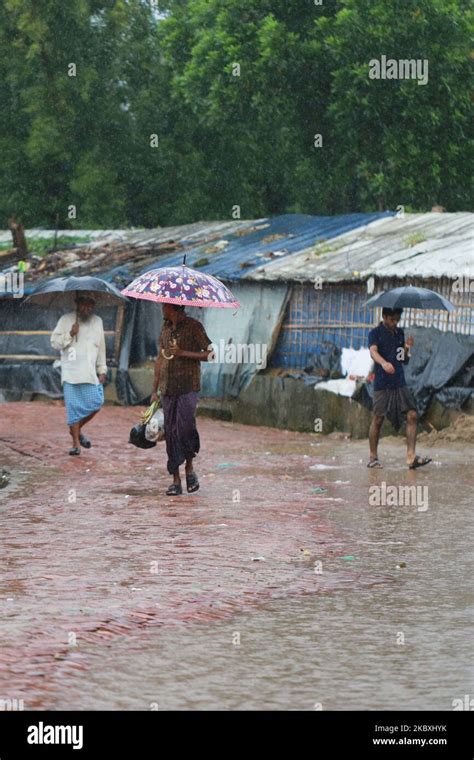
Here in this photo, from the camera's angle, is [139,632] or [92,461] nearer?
[139,632]

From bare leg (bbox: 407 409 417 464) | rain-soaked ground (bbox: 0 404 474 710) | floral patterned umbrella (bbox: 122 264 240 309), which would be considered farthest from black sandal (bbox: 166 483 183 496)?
bare leg (bbox: 407 409 417 464)

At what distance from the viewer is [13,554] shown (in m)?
9.45

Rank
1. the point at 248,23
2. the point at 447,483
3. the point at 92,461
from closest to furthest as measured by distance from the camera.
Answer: the point at 447,483 < the point at 92,461 < the point at 248,23

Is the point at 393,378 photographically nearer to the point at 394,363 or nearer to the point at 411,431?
the point at 394,363

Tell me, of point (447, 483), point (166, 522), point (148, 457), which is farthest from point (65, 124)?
point (166, 522)

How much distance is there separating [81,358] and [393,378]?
350 centimetres

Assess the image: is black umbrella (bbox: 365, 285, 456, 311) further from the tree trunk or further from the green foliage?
the tree trunk

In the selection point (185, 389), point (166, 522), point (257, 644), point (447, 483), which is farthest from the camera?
point (447, 483)

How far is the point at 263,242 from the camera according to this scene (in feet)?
86.6

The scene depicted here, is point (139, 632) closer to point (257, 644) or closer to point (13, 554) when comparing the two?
point (257, 644)

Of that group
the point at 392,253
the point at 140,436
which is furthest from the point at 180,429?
the point at 392,253

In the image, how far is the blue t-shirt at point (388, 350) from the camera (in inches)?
589

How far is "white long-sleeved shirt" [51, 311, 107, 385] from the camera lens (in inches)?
607
